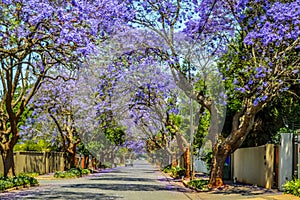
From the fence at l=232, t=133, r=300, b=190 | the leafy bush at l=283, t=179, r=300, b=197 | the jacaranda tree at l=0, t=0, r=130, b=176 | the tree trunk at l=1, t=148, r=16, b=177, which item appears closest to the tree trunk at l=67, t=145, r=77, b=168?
the tree trunk at l=1, t=148, r=16, b=177

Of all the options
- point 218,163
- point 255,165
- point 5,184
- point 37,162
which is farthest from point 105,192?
point 37,162

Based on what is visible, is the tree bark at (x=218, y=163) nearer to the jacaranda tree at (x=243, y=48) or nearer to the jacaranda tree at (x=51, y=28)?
the jacaranda tree at (x=243, y=48)

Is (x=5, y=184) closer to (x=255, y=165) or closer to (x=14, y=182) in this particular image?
(x=14, y=182)

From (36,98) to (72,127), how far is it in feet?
32.7

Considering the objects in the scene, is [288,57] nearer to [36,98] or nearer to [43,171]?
[36,98]

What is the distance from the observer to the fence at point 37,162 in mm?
41375

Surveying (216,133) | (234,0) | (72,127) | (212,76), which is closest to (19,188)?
(216,133)

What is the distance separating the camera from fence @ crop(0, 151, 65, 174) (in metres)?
41.4

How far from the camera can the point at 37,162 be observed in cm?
4575

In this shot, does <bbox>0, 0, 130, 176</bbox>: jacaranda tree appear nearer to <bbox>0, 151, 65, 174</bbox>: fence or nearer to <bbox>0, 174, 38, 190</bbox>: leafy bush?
<bbox>0, 174, 38, 190</bbox>: leafy bush

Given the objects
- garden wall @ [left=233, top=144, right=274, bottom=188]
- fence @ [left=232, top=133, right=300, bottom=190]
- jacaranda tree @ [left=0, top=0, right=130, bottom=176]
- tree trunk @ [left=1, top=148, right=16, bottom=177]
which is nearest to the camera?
jacaranda tree @ [left=0, top=0, right=130, bottom=176]

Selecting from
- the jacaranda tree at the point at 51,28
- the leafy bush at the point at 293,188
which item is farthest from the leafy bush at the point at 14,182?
the leafy bush at the point at 293,188

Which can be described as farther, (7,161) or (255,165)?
(7,161)

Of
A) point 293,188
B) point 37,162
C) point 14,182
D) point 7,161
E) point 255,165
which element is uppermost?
point 7,161
